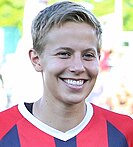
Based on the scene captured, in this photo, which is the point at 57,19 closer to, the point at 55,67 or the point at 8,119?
the point at 55,67

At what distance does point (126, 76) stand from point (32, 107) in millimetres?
1206

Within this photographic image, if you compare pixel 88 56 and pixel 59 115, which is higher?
pixel 88 56

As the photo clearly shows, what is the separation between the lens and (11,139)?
6.68 feet

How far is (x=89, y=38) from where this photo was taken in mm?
1985

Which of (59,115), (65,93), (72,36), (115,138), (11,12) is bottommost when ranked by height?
(115,138)

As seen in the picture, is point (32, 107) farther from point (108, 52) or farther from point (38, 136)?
point (108, 52)

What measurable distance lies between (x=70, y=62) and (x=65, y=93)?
0.13 meters

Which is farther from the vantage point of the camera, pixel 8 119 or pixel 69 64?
pixel 8 119

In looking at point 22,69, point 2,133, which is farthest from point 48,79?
point 22,69

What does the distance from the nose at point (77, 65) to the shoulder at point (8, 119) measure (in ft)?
1.11

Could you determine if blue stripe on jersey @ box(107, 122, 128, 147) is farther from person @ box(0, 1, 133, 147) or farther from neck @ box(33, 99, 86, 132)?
neck @ box(33, 99, 86, 132)

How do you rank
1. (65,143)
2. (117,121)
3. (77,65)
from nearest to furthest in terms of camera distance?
(77,65), (65,143), (117,121)

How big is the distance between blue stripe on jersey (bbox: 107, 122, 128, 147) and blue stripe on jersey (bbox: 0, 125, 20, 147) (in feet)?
1.24

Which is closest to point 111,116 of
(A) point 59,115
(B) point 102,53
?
(A) point 59,115
